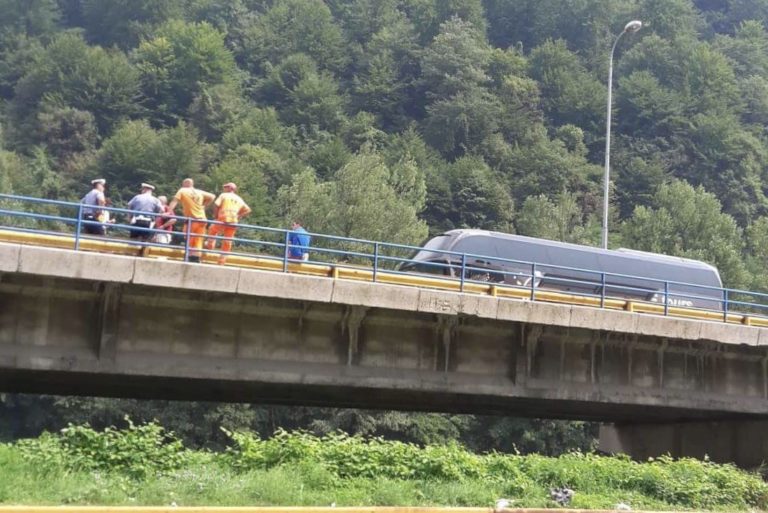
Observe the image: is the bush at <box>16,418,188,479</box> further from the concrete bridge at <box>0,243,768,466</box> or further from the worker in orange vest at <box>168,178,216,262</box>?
the worker in orange vest at <box>168,178,216,262</box>

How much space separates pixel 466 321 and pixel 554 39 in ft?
359

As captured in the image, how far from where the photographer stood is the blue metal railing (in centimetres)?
1800

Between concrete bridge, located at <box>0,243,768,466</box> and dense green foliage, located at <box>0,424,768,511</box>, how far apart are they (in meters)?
2.37

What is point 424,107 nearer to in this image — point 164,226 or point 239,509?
point 164,226

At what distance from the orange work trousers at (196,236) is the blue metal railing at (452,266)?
0.06 metres

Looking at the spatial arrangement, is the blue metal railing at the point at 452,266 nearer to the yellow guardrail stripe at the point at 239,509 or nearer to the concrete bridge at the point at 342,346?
the concrete bridge at the point at 342,346

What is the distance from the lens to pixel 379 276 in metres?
21.0

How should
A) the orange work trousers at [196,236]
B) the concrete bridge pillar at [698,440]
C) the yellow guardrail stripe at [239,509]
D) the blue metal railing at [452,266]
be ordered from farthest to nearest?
the concrete bridge pillar at [698,440]
the orange work trousers at [196,236]
the blue metal railing at [452,266]
the yellow guardrail stripe at [239,509]

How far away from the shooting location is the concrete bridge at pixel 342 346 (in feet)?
58.1

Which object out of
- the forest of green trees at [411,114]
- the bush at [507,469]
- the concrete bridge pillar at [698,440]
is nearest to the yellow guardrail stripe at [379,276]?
the concrete bridge pillar at [698,440]

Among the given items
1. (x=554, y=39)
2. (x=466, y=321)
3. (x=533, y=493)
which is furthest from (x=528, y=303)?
(x=554, y=39)

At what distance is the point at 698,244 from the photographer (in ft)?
201

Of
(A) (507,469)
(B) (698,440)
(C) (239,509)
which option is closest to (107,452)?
(C) (239,509)

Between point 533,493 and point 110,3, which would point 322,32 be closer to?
point 110,3
